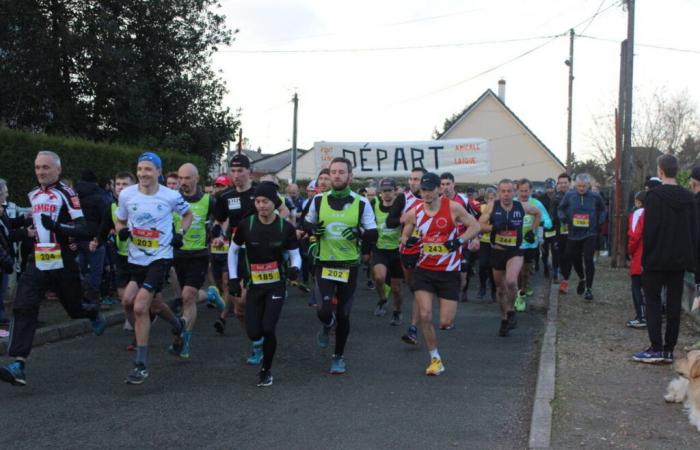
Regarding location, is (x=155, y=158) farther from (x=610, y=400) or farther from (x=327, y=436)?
(x=610, y=400)

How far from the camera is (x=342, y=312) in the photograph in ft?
26.0

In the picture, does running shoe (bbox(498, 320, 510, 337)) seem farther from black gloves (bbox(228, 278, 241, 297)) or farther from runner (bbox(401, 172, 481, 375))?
black gloves (bbox(228, 278, 241, 297))

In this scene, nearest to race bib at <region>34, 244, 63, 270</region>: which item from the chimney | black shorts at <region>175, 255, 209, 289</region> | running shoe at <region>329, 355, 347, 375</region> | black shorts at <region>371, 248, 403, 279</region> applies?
black shorts at <region>175, 255, 209, 289</region>

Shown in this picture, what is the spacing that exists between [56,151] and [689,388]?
36.9 feet

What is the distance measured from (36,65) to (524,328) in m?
15.1

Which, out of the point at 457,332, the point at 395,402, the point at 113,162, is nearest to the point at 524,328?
the point at 457,332

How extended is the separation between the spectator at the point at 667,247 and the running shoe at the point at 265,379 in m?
3.84

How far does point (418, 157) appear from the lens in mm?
19859

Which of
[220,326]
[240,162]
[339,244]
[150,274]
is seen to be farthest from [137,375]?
[240,162]

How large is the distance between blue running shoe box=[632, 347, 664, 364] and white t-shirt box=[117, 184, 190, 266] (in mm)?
4866

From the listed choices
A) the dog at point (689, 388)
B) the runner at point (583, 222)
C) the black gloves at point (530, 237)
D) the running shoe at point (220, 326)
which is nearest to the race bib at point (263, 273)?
the running shoe at point (220, 326)

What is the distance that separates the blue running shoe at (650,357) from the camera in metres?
8.05

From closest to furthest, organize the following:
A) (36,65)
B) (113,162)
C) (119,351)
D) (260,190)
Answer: (260,190)
(119,351)
(113,162)
(36,65)

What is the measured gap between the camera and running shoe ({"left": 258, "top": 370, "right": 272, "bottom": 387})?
7.24m
